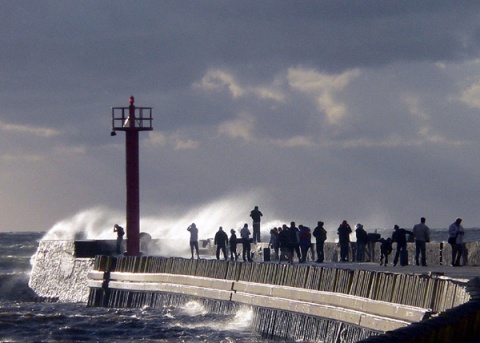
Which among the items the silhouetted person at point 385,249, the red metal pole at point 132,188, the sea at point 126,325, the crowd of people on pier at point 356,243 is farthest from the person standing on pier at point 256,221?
the silhouetted person at point 385,249

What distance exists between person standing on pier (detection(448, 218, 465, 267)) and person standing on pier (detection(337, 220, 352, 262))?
189 inches

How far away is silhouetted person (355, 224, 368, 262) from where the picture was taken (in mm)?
30725

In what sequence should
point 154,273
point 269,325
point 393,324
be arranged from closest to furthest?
1. point 393,324
2. point 269,325
3. point 154,273

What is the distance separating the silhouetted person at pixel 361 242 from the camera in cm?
3073

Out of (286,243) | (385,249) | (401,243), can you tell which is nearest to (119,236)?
(286,243)

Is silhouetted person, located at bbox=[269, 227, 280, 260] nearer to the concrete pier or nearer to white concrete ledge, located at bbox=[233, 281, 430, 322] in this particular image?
the concrete pier

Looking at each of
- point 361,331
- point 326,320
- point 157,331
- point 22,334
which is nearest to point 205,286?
point 157,331

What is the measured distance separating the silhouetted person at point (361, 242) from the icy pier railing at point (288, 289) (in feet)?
17.0

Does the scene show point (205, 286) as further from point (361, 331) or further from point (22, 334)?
point (361, 331)

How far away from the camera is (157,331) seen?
24.6 m

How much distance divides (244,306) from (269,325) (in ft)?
5.70

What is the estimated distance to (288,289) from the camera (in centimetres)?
2169

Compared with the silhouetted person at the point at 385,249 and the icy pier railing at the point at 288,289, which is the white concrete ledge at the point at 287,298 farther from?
the silhouetted person at the point at 385,249

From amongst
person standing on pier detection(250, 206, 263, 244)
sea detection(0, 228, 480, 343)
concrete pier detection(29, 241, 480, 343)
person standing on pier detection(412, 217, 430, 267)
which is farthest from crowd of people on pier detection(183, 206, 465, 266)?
sea detection(0, 228, 480, 343)
